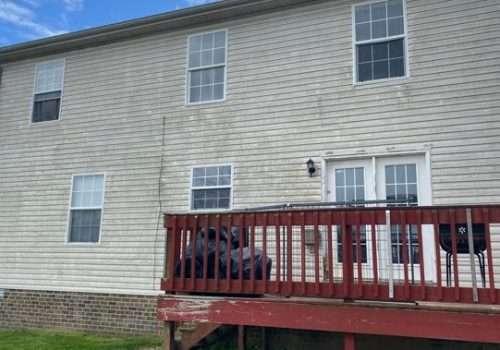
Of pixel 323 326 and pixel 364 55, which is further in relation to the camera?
pixel 364 55

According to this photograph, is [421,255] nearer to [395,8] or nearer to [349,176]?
[349,176]

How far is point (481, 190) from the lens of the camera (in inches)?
238

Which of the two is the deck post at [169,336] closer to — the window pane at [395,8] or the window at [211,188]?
the window at [211,188]

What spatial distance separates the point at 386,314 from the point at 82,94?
306 inches

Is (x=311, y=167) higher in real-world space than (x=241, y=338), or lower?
higher

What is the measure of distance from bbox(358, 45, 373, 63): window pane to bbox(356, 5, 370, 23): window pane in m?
0.47

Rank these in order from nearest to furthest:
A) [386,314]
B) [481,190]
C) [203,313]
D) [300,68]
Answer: [386,314] → [203,313] → [481,190] → [300,68]

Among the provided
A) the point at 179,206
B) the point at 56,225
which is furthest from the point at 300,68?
the point at 56,225

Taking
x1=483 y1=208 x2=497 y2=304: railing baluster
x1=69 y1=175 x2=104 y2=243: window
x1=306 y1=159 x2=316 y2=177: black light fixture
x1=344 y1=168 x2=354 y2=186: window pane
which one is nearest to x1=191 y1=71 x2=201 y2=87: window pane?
x1=69 y1=175 x2=104 y2=243: window

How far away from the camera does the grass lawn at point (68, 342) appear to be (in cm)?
673

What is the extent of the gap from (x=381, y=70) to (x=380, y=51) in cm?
33

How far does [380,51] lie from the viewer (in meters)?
6.98

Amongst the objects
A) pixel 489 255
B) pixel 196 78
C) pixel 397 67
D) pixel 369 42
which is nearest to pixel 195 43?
pixel 196 78

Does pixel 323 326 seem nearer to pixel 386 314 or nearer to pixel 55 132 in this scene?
pixel 386 314
